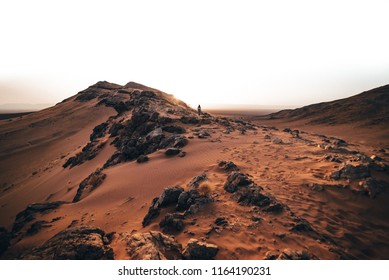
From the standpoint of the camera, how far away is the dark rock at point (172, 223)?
7172 millimetres

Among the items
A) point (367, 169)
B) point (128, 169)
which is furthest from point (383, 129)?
point (128, 169)

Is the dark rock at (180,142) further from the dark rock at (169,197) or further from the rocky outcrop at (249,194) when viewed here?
the dark rock at (169,197)

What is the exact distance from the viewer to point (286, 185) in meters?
9.44

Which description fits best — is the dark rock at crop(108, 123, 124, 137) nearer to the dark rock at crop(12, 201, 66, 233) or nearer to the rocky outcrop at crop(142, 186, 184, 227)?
the dark rock at crop(12, 201, 66, 233)

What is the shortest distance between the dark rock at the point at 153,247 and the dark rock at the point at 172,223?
558 mm

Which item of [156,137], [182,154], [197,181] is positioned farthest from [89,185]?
[197,181]

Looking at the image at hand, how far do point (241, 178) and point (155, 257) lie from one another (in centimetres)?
456

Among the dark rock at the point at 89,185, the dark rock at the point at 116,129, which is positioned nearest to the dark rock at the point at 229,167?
the dark rock at the point at 89,185

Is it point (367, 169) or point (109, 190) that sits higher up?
point (367, 169)

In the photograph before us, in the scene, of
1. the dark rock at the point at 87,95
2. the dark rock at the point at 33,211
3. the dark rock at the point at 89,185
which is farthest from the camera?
the dark rock at the point at 87,95

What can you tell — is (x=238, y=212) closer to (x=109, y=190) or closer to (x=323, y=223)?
(x=323, y=223)

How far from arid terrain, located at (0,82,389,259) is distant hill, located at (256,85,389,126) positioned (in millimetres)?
26993

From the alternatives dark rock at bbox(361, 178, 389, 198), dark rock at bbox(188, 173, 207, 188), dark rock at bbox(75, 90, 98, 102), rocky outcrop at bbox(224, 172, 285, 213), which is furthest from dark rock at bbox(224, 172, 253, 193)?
dark rock at bbox(75, 90, 98, 102)

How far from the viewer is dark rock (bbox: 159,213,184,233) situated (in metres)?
7.17
